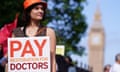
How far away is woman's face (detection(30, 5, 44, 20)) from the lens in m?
6.84

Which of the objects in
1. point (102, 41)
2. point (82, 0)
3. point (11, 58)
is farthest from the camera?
point (102, 41)

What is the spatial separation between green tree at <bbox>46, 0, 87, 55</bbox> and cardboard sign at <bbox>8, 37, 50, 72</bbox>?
83.5 feet

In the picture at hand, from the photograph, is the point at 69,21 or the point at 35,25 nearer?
the point at 35,25

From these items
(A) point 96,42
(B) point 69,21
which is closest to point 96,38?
(A) point 96,42

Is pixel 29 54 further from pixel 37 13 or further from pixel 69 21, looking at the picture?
pixel 69 21

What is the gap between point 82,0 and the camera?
33.0m

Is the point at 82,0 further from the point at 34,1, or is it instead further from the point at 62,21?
the point at 34,1

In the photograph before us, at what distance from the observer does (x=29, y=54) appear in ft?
22.3

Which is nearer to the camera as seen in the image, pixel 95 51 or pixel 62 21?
pixel 62 21

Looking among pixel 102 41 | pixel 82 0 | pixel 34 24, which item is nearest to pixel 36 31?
pixel 34 24

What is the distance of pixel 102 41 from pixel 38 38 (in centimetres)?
13956

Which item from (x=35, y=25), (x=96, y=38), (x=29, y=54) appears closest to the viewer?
(x=29, y=54)

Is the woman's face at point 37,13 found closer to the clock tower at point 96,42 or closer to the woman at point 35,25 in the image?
the woman at point 35,25

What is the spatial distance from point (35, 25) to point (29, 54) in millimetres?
336
